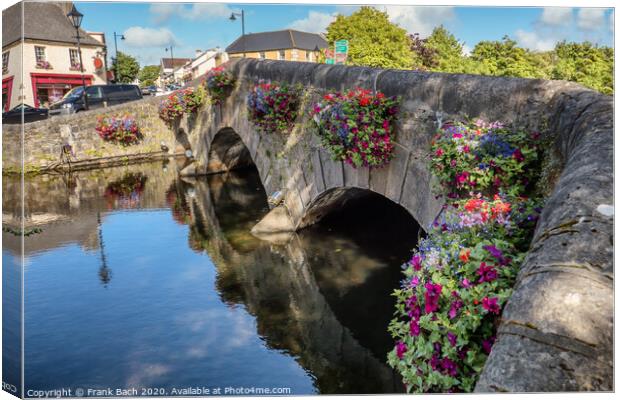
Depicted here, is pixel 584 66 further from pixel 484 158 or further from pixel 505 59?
pixel 484 158

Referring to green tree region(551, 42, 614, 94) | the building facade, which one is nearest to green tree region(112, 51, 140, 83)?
the building facade

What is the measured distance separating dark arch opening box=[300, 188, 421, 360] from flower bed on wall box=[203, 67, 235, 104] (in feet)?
14.7

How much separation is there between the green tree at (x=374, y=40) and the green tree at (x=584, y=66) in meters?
5.78

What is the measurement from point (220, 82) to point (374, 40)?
8469 millimetres

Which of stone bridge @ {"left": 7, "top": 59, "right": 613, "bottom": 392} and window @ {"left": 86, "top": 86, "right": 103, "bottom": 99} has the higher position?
window @ {"left": 86, "top": 86, "right": 103, "bottom": 99}

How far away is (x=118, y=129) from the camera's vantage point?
1886 centimetres

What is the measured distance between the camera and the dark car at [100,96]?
21000 millimetres

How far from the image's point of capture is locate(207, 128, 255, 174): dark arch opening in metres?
15.8

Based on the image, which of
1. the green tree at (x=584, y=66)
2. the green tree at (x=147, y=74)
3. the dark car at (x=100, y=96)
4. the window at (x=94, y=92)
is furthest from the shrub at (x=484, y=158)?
the green tree at (x=147, y=74)

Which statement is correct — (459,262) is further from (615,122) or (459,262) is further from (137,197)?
(137,197)

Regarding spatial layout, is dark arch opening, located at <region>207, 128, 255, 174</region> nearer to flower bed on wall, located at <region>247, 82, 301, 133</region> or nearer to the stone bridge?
the stone bridge

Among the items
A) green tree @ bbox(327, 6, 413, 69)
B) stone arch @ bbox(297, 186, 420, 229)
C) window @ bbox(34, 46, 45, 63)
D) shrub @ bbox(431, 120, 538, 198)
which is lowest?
stone arch @ bbox(297, 186, 420, 229)

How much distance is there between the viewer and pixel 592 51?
580cm

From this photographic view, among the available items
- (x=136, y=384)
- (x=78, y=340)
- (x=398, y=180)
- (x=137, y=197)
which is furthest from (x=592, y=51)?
(x=137, y=197)
